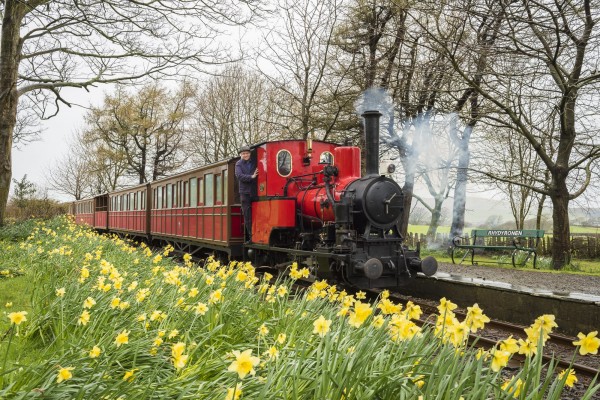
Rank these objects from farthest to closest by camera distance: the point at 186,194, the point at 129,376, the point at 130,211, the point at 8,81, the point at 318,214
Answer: the point at 130,211 → the point at 186,194 → the point at 8,81 → the point at 318,214 → the point at 129,376

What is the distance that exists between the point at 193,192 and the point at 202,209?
4.00 feet

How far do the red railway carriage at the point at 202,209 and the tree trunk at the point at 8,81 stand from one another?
192 inches

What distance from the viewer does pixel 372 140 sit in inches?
328

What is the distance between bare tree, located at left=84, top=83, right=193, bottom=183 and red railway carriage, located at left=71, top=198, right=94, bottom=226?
153 inches

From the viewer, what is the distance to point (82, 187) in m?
45.7

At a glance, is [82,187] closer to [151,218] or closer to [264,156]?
[151,218]

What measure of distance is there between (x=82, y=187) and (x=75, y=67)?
3478 centimetres

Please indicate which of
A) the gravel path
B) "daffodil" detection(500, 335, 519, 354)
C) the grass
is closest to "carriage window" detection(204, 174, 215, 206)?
the gravel path

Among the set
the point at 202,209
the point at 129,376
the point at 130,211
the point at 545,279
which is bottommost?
the point at 545,279

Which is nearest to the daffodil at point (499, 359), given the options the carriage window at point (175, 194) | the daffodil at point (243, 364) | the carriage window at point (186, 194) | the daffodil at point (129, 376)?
the daffodil at point (243, 364)

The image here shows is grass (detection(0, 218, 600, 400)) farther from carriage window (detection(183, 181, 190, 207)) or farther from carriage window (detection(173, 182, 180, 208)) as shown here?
carriage window (detection(173, 182, 180, 208))

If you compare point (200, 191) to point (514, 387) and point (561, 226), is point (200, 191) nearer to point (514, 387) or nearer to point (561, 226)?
point (561, 226)

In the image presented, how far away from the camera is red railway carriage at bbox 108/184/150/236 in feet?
68.3

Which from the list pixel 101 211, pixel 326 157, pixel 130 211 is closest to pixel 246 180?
pixel 326 157
